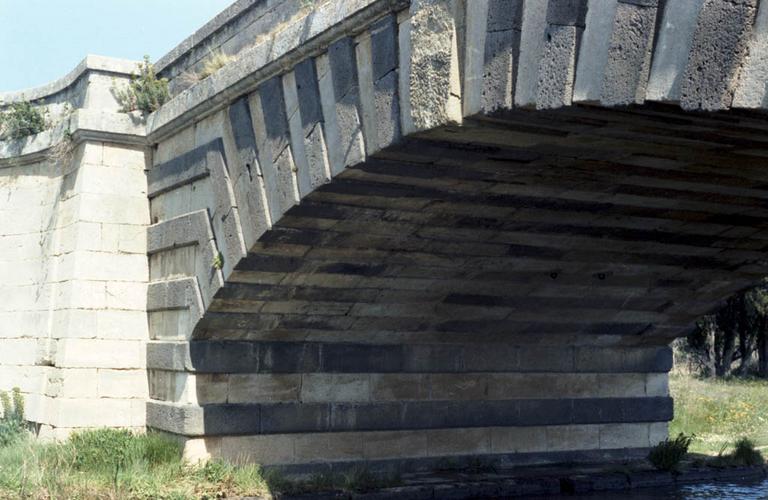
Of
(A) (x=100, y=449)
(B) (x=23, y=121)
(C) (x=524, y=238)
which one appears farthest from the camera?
(B) (x=23, y=121)

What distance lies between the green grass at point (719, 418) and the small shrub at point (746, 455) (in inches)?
8.8

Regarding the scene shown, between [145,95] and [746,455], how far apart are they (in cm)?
877

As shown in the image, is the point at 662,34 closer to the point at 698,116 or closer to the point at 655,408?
the point at 698,116

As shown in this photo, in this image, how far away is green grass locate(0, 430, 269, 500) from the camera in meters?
9.19

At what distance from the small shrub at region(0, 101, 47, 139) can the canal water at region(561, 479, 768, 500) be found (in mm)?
7943

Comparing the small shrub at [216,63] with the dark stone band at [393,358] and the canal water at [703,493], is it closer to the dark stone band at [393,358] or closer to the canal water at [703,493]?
the dark stone band at [393,358]

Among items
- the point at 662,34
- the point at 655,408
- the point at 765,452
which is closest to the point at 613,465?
the point at 655,408

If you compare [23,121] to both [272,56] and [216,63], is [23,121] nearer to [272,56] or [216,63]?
[216,63]

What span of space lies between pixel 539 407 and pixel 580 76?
7577 millimetres

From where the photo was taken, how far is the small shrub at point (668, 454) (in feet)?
41.5

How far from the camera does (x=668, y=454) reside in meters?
12.7

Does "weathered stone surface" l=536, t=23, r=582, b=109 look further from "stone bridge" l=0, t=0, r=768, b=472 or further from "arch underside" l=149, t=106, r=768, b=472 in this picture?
"arch underside" l=149, t=106, r=768, b=472

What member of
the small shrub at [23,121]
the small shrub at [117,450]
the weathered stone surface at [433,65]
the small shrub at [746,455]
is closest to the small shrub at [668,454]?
the small shrub at [746,455]

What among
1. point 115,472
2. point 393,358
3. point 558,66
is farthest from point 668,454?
point 558,66
